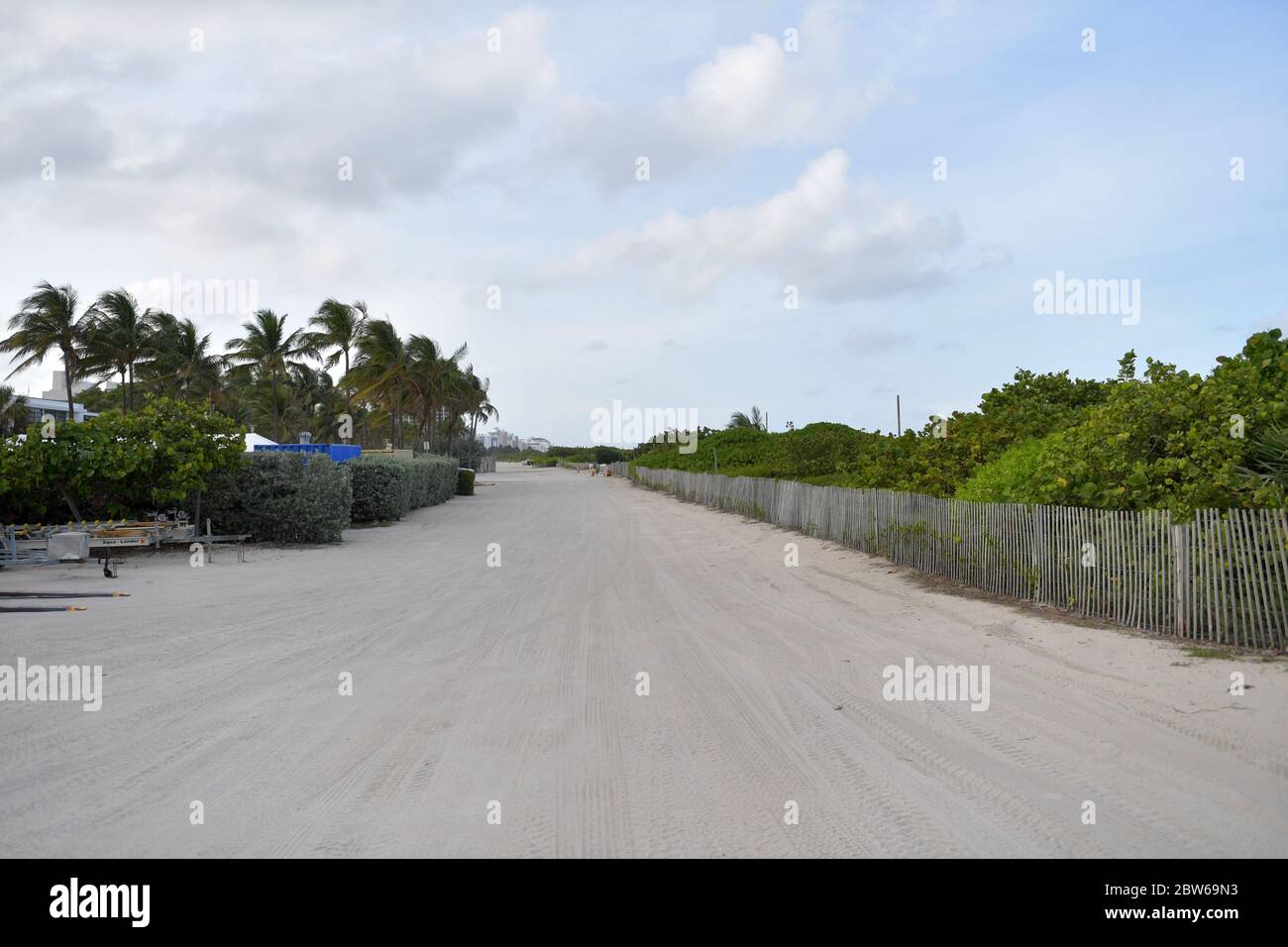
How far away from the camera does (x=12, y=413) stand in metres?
46.6

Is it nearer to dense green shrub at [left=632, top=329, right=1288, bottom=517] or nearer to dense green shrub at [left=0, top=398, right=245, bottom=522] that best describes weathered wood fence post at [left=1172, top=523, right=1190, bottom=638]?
dense green shrub at [left=632, top=329, right=1288, bottom=517]

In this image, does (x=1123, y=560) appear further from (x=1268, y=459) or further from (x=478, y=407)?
(x=478, y=407)

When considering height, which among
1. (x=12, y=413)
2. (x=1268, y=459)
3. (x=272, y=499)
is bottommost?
(x=272, y=499)

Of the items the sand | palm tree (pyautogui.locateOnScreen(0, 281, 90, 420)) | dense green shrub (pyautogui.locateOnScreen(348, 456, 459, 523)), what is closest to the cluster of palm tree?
palm tree (pyautogui.locateOnScreen(0, 281, 90, 420))

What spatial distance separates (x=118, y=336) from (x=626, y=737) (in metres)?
45.5

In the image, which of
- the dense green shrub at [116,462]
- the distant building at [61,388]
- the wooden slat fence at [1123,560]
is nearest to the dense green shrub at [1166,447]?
the wooden slat fence at [1123,560]

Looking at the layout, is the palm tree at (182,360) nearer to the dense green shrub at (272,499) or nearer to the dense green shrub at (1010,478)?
the dense green shrub at (272,499)

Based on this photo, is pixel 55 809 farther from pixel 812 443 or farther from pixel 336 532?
pixel 812 443

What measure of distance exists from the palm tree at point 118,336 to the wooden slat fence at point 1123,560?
41.3 m

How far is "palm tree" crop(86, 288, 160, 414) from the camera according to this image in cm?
4116

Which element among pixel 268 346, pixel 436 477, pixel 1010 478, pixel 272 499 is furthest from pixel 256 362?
pixel 1010 478

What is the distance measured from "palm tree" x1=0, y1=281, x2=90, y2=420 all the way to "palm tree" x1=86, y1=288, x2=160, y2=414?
48.6 inches
